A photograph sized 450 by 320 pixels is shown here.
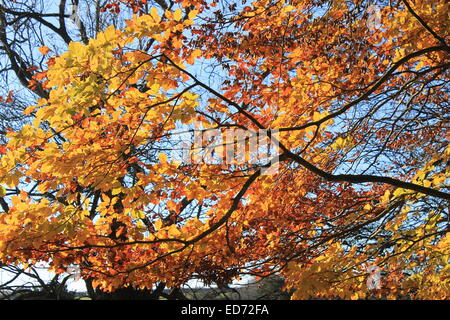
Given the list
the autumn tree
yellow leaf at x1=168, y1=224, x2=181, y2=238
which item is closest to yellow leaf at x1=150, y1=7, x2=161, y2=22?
the autumn tree

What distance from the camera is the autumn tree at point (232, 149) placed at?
366 centimetres

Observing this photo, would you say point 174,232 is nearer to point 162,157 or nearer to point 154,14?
point 162,157

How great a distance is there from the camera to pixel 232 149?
165 inches

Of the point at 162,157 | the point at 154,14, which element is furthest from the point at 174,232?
the point at 154,14

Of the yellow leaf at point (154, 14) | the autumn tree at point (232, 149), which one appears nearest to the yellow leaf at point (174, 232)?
the autumn tree at point (232, 149)

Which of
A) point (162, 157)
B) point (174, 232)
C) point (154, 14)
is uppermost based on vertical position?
point (154, 14)

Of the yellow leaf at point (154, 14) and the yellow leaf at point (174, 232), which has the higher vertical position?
the yellow leaf at point (154, 14)

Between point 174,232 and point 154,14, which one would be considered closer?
point 154,14

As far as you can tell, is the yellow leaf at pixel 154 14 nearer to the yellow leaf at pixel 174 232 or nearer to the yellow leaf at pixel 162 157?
the yellow leaf at pixel 162 157

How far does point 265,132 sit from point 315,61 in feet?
6.55

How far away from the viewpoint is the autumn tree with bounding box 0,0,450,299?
3.66 meters

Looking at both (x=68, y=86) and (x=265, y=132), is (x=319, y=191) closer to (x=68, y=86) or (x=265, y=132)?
(x=265, y=132)

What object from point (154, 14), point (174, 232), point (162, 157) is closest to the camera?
point (154, 14)

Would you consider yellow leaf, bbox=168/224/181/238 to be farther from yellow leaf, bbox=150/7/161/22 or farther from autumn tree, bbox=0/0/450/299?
yellow leaf, bbox=150/7/161/22
